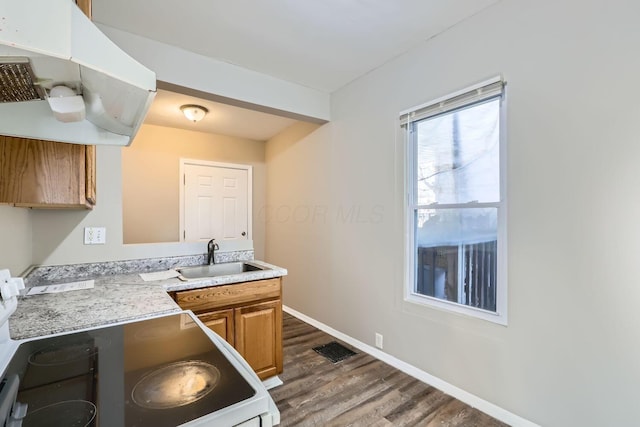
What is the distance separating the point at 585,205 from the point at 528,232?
11.9 inches

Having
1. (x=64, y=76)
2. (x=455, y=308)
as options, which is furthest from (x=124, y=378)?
(x=455, y=308)

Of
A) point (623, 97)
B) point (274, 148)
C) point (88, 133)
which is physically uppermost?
point (274, 148)

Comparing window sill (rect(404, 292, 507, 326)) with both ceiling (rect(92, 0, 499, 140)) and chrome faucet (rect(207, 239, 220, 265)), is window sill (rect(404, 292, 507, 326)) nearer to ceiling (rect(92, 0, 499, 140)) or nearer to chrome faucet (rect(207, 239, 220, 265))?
chrome faucet (rect(207, 239, 220, 265))

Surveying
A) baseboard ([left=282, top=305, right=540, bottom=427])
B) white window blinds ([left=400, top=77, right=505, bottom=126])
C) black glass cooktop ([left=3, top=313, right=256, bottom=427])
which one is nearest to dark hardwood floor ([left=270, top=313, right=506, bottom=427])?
baseboard ([left=282, top=305, right=540, bottom=427])

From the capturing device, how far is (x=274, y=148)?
4.62 m

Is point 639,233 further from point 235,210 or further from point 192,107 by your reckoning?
point 235,210

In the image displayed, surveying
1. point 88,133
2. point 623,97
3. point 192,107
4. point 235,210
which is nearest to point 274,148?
point 235,210

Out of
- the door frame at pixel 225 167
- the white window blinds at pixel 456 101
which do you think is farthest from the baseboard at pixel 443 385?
the door frame at pixel 225 167

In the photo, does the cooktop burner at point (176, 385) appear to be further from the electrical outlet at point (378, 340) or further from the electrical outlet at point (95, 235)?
the electrical outlet at point (378, 340)

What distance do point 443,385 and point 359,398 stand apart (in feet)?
2.08

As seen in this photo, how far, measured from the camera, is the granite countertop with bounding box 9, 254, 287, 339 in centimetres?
120

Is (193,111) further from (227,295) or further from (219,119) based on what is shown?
(227,295)

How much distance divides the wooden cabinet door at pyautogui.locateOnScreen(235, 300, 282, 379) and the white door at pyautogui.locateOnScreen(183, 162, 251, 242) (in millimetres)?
2489

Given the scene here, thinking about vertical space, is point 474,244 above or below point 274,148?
below
